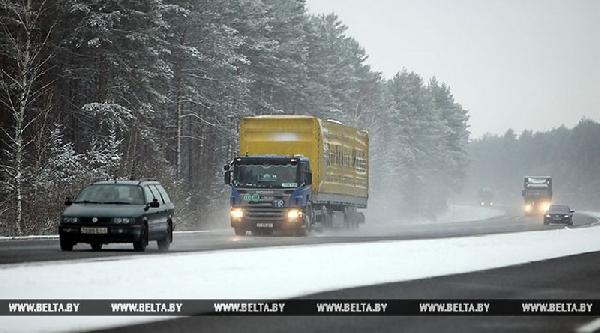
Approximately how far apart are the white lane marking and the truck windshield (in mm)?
23338

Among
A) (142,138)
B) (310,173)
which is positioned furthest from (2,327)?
(142,138)

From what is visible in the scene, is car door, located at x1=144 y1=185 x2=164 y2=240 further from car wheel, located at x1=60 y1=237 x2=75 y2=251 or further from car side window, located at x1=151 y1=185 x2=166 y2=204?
car wheel, located at x1=60 y1=237 x2=75 y2=251

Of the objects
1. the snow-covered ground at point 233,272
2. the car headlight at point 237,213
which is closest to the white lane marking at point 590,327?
the snow-covered ground at point 233,272

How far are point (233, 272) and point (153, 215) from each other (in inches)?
303

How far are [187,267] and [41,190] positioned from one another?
18.3 m

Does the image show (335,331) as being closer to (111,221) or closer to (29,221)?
(111,221)

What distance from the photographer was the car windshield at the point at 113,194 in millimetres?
Result: 23781

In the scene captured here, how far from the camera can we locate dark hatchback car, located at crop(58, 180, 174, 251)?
884 inches

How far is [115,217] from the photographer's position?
22562 millimetres

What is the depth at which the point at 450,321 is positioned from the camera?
11359 mm

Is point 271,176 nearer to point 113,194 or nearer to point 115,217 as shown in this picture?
point 113,194

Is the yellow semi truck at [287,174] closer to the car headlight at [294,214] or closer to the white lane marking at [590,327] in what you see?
the car headlight at [294,214]

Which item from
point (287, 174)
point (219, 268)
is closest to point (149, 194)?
point (219, 268)

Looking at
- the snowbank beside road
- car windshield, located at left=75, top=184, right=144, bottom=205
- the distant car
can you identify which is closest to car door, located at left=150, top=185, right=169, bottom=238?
car windshield, located at left=75, top=184, right=144, bottom=205
